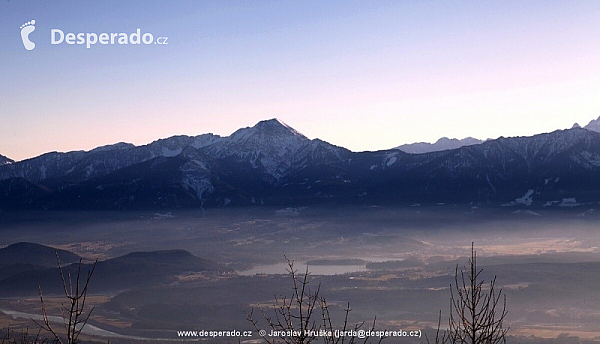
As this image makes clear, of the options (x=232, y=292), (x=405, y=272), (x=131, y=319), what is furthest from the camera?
(x=405, y=272)

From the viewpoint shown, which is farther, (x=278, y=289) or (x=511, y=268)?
(x=511, y=268)

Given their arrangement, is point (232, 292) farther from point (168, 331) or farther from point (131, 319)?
point (168, 331)

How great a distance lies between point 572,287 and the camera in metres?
153

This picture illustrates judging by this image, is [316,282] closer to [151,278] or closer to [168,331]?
[151,278]

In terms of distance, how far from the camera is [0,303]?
6275 inches

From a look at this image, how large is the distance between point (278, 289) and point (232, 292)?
1034 cm

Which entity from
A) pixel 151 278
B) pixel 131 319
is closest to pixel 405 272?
pixel 151 278

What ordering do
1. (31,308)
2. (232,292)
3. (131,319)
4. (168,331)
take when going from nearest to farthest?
(168,331), (131,319), (31,308), (232,292)

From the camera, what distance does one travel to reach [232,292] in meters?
161

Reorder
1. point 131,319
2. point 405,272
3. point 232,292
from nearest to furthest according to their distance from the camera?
point 131,319 < point 232,292 < point 405,272

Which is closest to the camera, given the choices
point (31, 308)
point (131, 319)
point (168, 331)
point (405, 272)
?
point (168, 331)

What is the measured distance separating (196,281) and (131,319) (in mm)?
54409

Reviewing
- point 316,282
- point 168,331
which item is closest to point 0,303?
point 168,331

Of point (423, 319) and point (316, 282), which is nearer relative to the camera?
point (423, 319)
